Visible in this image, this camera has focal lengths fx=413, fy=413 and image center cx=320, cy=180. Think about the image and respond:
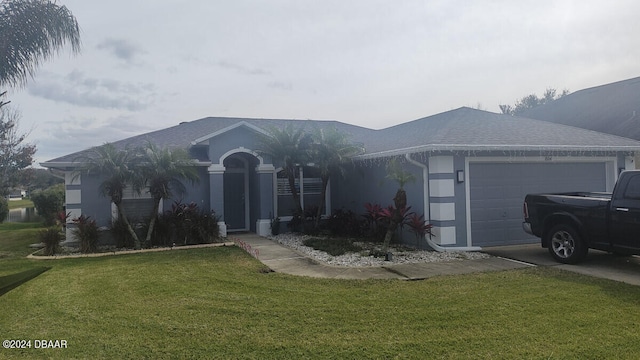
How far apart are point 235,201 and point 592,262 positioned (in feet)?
36.0

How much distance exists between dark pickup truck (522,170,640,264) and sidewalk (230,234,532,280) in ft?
3.31

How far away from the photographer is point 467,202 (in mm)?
10453

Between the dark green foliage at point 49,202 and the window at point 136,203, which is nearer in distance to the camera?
the window at point 136,203

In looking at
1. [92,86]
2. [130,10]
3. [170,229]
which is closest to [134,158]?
[170,229]

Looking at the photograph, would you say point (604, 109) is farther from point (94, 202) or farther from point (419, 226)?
point (94, 202)

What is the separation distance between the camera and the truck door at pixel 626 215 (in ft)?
24.6

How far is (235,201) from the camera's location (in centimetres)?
1514

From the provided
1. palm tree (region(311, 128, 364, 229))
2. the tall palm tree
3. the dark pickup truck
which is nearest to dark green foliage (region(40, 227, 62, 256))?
the tall palm tree

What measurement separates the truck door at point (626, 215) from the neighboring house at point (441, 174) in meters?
2.86

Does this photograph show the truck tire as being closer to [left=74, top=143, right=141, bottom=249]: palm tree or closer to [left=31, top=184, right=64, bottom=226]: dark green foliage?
[left=74, top=143, right=141, bottom=249]: palm tree

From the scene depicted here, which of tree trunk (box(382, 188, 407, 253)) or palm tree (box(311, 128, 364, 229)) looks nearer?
tree trunk (box(382, 188, 407, 253))

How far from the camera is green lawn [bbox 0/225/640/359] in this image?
14.5 ft

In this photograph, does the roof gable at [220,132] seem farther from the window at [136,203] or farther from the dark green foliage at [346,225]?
the dark green foliage at [346,225]

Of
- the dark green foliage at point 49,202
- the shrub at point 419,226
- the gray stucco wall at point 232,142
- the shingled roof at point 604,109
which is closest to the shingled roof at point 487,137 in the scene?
the shrub at point 419,226
